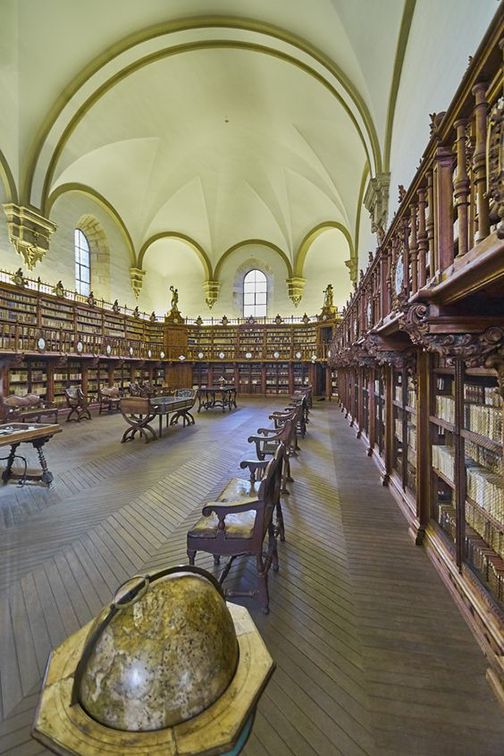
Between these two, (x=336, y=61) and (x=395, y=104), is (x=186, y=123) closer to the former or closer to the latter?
(x=336, y=61)

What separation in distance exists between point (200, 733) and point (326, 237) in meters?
18.2

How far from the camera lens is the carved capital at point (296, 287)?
17.1 meters

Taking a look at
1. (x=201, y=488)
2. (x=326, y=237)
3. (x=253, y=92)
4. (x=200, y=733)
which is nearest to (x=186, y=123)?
(x=253, y=92)

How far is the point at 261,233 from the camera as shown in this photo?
17438 mm

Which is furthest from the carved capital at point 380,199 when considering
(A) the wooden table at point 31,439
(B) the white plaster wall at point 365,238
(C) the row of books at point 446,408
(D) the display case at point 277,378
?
(D) the display case at point 277,378

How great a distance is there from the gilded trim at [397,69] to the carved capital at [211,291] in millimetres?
12800

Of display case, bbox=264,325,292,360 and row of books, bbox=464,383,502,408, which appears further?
display case, bbox=264,325,292,360

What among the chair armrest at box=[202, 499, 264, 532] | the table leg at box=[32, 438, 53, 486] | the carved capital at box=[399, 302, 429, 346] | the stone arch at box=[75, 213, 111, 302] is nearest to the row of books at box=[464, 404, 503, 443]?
the carved capital at box=[399, 302, 429, 346]

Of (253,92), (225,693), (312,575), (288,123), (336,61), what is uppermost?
(253,92)

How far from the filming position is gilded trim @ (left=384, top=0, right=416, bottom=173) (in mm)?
4452

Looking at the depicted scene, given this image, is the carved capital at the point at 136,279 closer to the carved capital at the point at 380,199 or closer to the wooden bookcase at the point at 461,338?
the carved capital at the point at 380,199

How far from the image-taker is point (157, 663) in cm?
67

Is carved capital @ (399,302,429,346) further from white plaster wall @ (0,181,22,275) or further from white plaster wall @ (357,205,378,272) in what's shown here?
white plaster wall @ (0,181,22,275)

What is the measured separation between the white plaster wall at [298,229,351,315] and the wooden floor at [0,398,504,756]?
13843mm
